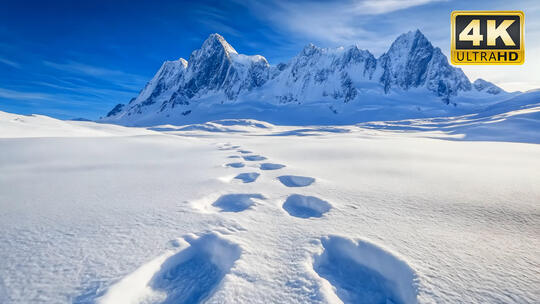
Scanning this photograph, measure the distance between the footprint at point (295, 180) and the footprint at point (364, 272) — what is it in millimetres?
2471

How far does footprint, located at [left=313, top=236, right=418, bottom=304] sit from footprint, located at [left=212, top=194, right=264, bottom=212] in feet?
4.74

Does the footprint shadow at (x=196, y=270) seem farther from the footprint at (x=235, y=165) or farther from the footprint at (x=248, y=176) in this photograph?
the footprint at (x=235, y=165)

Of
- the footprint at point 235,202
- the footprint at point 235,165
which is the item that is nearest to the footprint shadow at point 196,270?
the footprint at point 235,202

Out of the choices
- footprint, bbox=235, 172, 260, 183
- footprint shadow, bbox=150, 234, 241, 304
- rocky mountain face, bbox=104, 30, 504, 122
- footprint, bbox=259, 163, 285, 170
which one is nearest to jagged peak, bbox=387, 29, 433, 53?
rocky mountain face, bbox=104, 30, 504, 122

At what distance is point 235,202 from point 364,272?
2115 millimetres

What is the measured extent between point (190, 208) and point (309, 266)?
1.81 m

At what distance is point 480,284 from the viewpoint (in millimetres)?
1845

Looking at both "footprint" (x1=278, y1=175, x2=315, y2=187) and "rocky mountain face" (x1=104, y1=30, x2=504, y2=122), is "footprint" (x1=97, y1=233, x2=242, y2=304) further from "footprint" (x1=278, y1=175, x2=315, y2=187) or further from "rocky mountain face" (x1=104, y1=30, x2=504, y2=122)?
"rocky mountain face" (x1=104, y1=30, x2=504, y2=122)

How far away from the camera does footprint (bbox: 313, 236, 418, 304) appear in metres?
1.97

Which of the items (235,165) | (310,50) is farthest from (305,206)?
(310,50)

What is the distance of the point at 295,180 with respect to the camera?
5.29 metres

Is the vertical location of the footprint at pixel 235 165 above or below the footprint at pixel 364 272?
above

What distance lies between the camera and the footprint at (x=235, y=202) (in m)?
3.58

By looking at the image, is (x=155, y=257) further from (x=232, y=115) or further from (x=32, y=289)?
(x=232, y=115)
